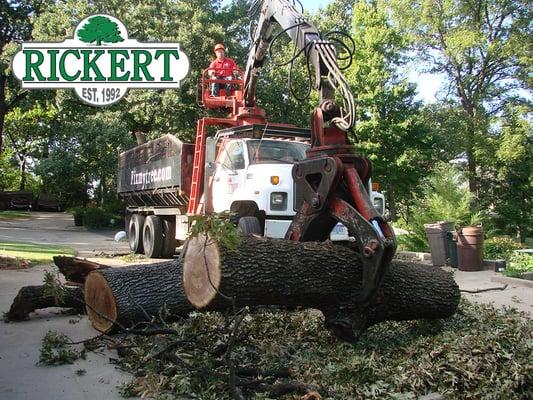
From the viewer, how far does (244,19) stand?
25.8 meters

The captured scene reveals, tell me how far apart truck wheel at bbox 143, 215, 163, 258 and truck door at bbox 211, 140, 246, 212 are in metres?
3.65

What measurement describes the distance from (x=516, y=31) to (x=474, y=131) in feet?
20.0

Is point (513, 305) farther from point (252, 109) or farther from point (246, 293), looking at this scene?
point (252, 109)

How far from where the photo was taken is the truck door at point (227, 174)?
31.0ft

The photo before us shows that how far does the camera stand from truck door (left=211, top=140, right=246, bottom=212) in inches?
372

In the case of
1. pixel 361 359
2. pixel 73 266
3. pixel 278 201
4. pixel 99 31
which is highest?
pixel 99 31

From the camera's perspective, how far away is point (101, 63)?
11250 mm

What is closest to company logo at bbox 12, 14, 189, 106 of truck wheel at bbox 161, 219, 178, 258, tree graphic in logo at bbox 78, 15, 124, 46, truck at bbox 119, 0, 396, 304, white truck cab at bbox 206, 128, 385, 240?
tree graphic in logo at bbox 78, 15, 124, 46

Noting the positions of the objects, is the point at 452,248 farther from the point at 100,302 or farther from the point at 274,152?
the point at 100,302

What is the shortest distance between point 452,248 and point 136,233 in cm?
832

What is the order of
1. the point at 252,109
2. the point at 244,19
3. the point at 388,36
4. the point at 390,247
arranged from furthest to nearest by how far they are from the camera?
the point at 244,19
the point at 388,36
the point at 252,109
the point at 390,247

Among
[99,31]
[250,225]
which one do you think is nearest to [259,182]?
[250,225]

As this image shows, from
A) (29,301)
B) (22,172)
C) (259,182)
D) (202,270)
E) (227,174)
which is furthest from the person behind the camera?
(22,172)

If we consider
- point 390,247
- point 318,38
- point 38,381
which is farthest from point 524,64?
point 38,381
